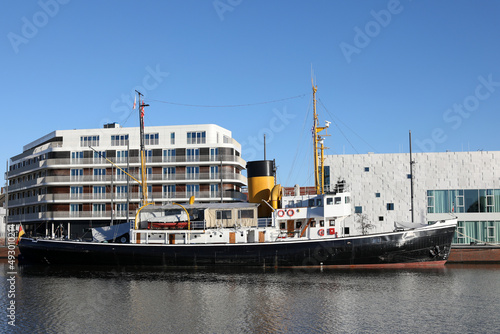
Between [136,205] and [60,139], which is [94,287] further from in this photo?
[60,139]

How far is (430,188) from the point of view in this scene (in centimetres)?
5556

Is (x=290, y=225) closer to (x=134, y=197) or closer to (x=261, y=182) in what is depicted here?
(x=261, y=182)

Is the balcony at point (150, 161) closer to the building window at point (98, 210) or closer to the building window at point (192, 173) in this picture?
the building window at point (192, 173)

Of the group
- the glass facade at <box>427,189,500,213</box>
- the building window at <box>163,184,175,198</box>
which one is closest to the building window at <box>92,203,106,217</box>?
the building window at <box>163,184,175,198</box>

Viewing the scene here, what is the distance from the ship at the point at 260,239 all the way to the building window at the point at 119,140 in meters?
25.7

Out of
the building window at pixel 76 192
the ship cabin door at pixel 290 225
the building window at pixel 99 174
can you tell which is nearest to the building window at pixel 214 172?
the building window at pixel 99 174

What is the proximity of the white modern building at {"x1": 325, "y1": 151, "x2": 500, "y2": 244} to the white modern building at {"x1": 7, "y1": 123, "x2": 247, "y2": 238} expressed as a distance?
1866 centimetres

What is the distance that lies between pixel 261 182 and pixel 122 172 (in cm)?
2984

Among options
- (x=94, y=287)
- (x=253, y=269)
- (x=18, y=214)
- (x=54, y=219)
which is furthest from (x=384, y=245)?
(x=18, y=214)

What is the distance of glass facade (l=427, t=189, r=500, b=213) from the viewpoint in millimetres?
54219

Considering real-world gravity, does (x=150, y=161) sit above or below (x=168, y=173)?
above

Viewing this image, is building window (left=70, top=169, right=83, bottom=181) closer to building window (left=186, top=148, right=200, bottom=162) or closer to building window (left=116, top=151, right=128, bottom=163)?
building window (left=116, top=151, right=128, bottom=163)

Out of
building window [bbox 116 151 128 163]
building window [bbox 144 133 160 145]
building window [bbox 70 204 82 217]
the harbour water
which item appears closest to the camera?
the harbour water

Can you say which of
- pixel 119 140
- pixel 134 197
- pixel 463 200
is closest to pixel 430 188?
pixel 463 200
